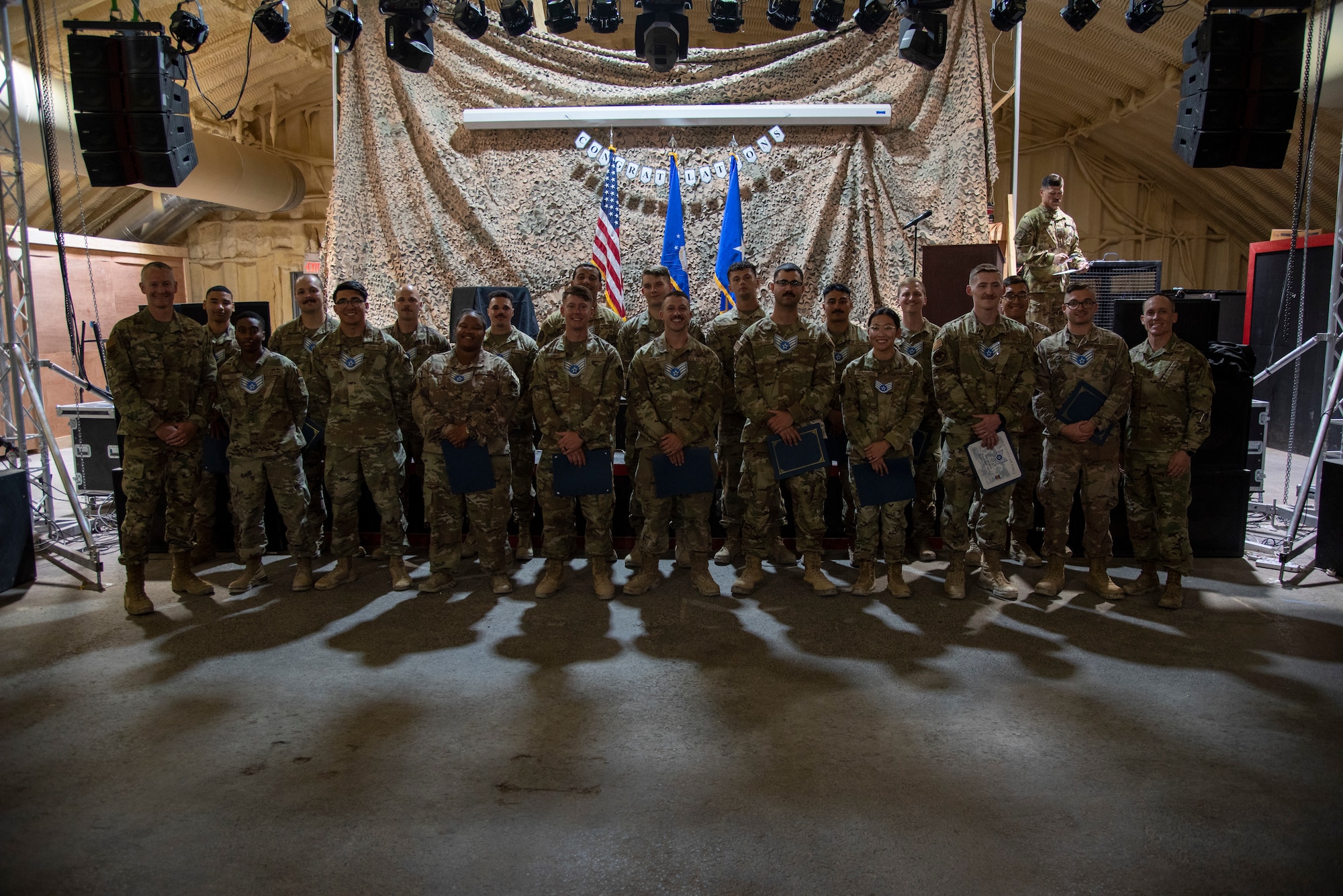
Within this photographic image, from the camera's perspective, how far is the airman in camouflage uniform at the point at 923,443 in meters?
4.66

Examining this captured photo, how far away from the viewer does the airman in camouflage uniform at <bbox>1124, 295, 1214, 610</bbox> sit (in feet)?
12.9

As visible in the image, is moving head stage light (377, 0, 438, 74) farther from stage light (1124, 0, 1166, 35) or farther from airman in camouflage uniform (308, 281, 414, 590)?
stage light (1124, 0, 1166, 35)

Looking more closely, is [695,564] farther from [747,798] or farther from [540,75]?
[540,75]

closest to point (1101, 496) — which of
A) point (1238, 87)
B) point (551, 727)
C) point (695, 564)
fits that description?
point (695, 564)

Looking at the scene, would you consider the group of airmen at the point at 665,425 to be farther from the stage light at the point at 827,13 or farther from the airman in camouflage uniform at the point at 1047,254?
the stage light at the point at 827,13

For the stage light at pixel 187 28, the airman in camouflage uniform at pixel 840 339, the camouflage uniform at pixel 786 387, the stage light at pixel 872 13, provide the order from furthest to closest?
the stage light at pixel 872 13 < the stage light at pixel 187 28 < the airman in camouflage uniform at pixel 840 339 < the camouflage uniform at pixel 786 387

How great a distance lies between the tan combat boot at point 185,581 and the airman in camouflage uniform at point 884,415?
3442 millimetres

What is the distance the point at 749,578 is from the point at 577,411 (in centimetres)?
125

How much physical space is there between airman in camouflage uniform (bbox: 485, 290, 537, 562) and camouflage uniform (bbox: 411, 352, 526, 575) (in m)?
0.37

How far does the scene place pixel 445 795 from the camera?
2391 mm

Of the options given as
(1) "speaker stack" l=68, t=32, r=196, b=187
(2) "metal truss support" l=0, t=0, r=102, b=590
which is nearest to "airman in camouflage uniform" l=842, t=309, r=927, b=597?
(2) "metal truss support" l=0, t=0, r=102, b=590

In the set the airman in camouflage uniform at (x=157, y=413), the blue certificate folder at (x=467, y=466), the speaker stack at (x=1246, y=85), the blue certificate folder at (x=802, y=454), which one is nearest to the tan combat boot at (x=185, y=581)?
the airman in camouflage uniform at (x=157, y=413)

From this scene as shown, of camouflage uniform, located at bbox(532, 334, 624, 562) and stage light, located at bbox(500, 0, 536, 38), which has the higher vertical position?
stage light, located at bbox(500, 0, 536, 38)

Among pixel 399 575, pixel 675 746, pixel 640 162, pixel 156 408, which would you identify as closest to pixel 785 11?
pixel 640 162
